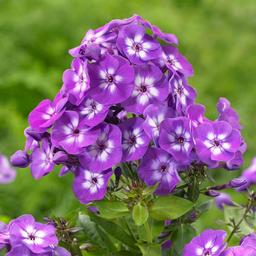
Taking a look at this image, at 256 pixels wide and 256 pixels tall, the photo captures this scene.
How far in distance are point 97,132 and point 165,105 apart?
0.16m

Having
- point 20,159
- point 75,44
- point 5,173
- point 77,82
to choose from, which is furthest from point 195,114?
point 75,44

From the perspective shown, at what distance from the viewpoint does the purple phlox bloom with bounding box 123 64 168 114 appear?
5.41 feet

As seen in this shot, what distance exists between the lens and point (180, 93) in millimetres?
1690

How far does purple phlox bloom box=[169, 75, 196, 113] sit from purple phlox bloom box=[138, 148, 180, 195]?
0.11m

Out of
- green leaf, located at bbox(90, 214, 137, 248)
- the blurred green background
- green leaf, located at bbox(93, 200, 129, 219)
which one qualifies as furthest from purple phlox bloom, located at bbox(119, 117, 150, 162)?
the blurred green background

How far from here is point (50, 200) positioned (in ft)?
12.8

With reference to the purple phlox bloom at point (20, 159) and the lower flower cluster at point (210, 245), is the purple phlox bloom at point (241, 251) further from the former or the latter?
the purple phlox bloom at point (20, 159)

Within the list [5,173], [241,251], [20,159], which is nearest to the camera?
[241,251]

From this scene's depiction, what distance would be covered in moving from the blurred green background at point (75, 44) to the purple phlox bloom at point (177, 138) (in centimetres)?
229

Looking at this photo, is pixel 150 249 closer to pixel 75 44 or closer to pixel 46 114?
pixel 46 114

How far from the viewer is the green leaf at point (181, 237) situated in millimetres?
1812

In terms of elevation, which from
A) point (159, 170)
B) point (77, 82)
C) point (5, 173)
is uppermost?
point (77, 82)

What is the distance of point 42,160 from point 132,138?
8.9 inches

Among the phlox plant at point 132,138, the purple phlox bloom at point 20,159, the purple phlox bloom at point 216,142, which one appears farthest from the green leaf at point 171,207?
the purple phlox bloom at point 20,159
